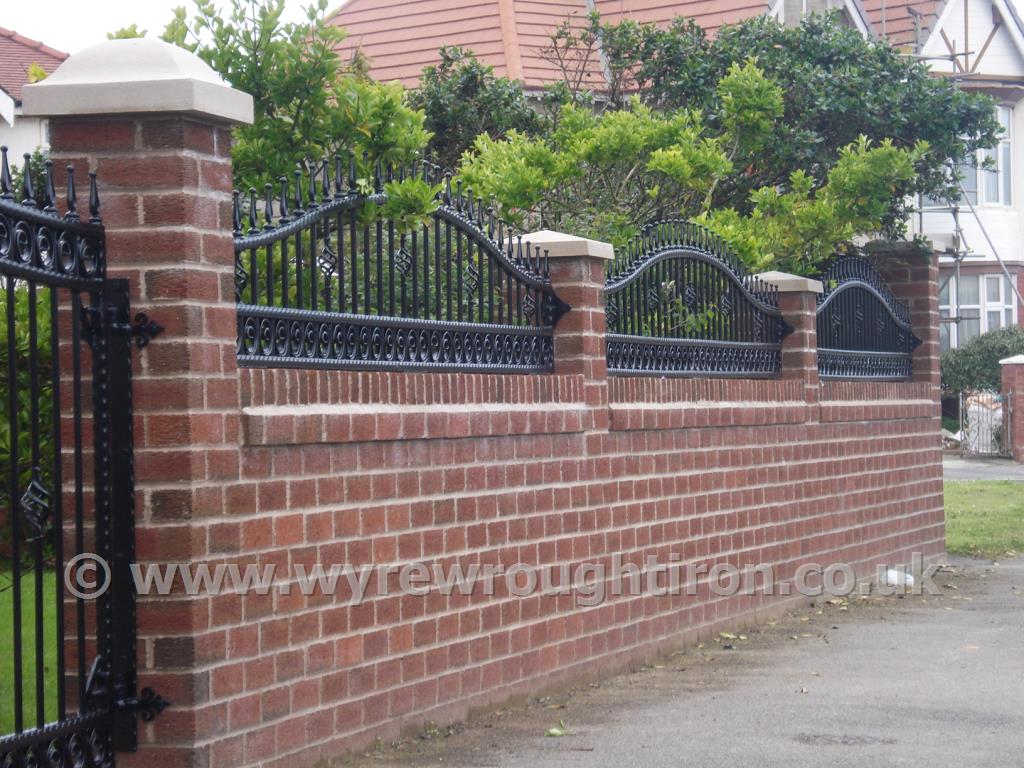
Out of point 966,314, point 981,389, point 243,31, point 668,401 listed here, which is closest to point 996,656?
point 668,401

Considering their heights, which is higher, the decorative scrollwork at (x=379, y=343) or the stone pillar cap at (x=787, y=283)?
the stone pillar cap at (x=787, y=283)

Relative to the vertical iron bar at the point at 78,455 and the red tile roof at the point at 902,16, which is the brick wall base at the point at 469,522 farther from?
the red tile roof at the point at 902,16

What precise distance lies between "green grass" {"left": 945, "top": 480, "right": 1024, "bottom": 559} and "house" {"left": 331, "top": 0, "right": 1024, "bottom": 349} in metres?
3.27

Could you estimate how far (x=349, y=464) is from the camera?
20.4 feet

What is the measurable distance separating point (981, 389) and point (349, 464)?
89.7ft

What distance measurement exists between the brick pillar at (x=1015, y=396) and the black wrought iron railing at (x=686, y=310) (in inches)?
775

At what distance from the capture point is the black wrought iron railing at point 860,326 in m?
12.1

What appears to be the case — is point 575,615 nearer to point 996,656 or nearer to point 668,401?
point 668,401

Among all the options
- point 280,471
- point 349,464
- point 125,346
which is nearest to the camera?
point 125,346

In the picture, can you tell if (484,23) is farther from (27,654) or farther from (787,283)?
(27,654)

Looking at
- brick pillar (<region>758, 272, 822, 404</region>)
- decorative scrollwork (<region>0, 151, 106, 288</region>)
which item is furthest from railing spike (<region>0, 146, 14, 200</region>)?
brick pillar (<region>758, 272, 822, 404</region>)

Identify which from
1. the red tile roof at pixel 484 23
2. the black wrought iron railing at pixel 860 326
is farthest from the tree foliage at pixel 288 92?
the red tile roof at pixel 484 23

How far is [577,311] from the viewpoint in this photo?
8289 mm

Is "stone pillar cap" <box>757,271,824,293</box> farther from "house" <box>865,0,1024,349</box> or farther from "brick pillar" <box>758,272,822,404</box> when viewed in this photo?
"house" <box>865,0,1024,349</box>
